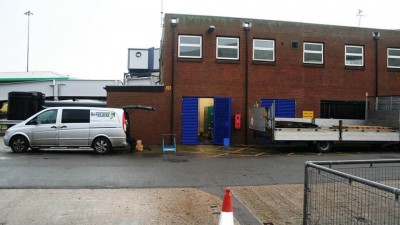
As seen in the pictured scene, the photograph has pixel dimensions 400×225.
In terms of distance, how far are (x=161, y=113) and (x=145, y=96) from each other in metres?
1.19

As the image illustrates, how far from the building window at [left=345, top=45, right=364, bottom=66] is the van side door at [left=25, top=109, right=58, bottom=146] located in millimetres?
16013

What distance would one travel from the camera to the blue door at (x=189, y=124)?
2023 centimetres

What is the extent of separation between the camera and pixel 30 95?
80.7ft

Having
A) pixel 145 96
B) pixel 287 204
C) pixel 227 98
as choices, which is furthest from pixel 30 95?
pixel 287 204

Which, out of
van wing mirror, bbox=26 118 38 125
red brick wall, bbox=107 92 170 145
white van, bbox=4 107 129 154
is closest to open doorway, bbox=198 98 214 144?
red brick wall, bbox=107 92 170 145

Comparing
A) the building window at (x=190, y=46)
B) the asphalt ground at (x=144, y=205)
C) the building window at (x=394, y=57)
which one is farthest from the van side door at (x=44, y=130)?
the building window at (x=394, y=57)

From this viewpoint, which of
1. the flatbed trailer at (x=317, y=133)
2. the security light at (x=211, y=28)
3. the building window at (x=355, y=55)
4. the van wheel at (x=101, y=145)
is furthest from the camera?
the building window at (x=355, y=55)

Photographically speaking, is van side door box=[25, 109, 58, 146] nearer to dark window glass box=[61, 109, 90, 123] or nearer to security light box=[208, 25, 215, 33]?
dark window glass box=[61, 109, 90, 123]

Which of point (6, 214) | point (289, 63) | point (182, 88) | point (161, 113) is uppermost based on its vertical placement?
point (289, 63)

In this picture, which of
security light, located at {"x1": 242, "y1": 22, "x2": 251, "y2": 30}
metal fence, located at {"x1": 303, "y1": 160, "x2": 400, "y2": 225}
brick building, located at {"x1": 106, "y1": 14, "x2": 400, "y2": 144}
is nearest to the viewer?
metal fence, located at {"x1": 303, "y1": 160, "x2": 400, "y2": 225}

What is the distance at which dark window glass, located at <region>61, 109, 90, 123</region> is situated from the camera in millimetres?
15859

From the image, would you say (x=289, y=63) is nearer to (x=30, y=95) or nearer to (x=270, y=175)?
(x=270, y=175)

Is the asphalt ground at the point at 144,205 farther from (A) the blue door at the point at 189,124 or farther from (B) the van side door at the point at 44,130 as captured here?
(A) the blue door at the point at 189,124

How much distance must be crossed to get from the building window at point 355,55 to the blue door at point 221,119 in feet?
25.3
